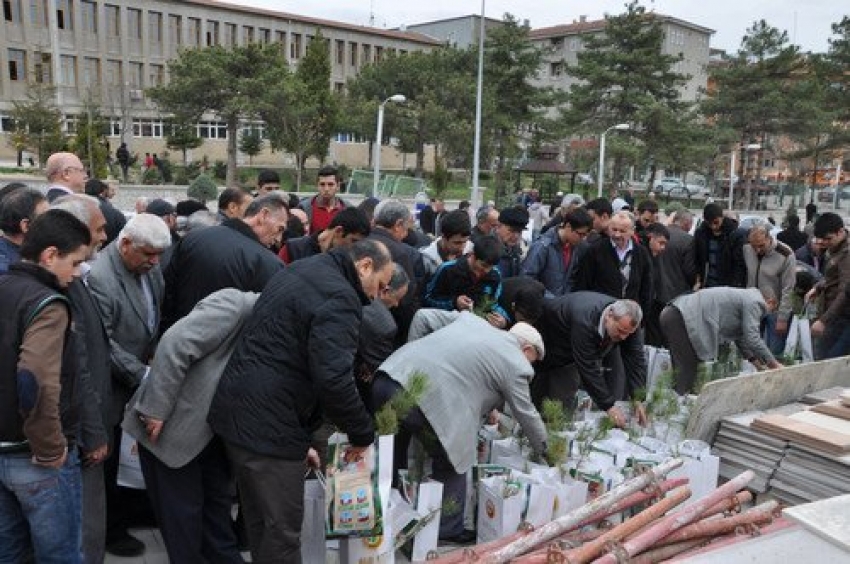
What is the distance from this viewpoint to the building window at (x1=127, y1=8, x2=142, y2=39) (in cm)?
4553

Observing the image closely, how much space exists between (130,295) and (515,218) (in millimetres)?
3186

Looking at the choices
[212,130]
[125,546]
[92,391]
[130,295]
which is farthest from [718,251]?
[212,130]

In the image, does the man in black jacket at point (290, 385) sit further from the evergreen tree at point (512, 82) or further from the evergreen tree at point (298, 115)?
the evergreen tree at point (512, 82)

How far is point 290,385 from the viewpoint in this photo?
2.83 m

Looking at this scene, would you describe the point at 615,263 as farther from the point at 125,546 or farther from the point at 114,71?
the point at 114,71

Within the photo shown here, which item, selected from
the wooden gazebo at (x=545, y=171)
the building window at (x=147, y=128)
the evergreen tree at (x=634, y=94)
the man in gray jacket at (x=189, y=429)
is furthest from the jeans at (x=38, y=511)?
the building window at (x=147, y=128)

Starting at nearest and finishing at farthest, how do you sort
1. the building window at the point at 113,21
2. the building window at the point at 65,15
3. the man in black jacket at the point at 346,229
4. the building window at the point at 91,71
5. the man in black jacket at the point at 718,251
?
the man in black jacket at the point at 346,229 < the man in black jacket at the point at 718,251 < the building window at the point at 65,15 < the building window at the point at 91,71 < the building window at the point at 113,21

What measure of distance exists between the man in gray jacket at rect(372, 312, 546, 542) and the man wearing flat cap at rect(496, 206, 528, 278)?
200cm

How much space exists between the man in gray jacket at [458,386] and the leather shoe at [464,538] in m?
0.24

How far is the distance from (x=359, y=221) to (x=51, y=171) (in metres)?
2.24

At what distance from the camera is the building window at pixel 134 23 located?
149ft

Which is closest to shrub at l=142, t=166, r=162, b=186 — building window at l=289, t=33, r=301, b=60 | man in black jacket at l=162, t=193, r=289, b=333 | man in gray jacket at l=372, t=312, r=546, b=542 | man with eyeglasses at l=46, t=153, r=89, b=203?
man with eyeglasses at l=46, t=153, r=89, b=203

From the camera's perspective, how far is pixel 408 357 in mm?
3609

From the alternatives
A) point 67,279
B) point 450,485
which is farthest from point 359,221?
point 67,279
